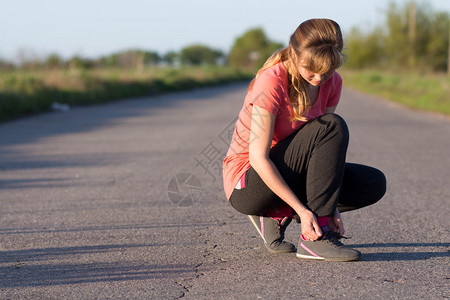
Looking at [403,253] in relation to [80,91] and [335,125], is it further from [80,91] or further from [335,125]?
[80,91]

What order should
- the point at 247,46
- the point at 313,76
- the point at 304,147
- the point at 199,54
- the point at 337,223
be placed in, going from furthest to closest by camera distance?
the point at 199,54
the point at 247,46
the point at 337,223
the point at 304,147
the point at 313,76

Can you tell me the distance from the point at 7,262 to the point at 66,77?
59.0ft

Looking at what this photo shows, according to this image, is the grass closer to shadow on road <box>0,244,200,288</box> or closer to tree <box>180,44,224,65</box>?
shadow on road <box>0,244,200,288</box>

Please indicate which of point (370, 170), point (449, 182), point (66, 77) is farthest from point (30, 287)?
point (66, 77)

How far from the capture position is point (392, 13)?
54312 mm

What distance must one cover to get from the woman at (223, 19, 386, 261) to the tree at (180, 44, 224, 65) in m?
121

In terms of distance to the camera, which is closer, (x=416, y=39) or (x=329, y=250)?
(x=329, y=250)

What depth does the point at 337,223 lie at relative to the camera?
323 cm

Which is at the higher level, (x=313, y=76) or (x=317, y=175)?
(x=313, y=76)

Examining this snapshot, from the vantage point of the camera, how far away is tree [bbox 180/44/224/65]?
124 meters

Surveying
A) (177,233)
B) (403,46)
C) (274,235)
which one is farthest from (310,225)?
(403,46)

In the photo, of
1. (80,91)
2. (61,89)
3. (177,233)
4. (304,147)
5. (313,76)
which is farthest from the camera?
(80,91)

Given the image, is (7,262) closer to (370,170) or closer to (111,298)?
(111,298)

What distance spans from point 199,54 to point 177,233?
411ft
